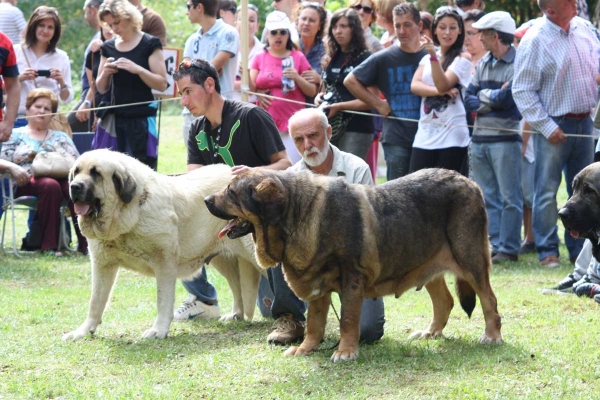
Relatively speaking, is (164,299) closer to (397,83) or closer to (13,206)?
(397,83)

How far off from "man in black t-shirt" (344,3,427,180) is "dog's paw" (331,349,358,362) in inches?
189

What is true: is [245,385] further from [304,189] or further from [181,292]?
[181,292]

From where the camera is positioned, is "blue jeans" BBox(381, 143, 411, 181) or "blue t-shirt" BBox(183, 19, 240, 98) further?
"blue t-shirt" BBox(183, 19, 240, 98)

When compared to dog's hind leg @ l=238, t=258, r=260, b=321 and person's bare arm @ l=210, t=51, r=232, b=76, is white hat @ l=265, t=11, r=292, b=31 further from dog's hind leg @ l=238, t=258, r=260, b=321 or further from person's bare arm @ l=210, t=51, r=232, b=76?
dog's hind leg @ l=238, t=258, r=260, b=321

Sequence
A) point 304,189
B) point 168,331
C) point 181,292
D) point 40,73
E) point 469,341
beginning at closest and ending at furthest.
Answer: point 304,189
point 469,341
point 168,331
point 181,292
point 40,73

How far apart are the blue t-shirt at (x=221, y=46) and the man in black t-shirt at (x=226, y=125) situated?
377cm

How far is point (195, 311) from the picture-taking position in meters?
7.95

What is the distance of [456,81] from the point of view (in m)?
10.1

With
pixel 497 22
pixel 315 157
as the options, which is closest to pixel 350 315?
pixel 315 157

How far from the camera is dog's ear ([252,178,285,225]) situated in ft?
18.6

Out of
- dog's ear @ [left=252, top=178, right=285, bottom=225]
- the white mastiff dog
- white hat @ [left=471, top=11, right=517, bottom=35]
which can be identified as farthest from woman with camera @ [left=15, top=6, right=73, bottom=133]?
dog's ear @ [left=252, top=178, right=285, bottom=225]

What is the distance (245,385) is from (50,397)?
1.14m

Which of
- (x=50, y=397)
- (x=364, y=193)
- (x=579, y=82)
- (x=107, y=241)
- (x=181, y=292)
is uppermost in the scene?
(x=579, y=82)

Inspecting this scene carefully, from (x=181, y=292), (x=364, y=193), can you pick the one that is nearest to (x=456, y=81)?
(x=181, y=292)
